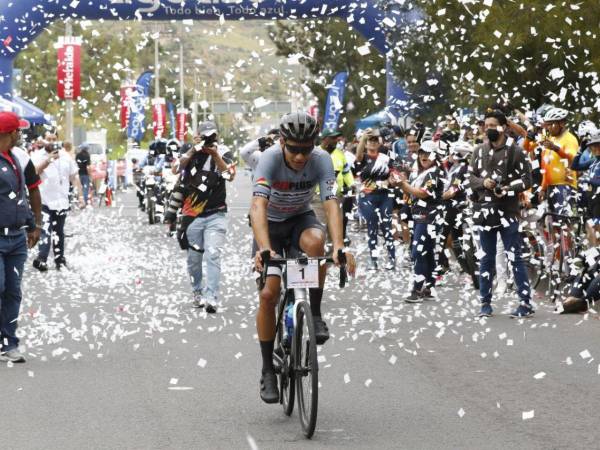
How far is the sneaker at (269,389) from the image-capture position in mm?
8031

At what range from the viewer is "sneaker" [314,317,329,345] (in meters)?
7.62

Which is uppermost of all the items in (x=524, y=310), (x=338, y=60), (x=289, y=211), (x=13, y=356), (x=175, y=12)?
(x=175, y=12)

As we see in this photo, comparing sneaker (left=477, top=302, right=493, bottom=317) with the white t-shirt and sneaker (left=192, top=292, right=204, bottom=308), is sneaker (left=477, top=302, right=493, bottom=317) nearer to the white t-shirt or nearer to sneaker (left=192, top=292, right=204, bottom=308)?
sneaker (left=192, top=292, right=204, bottom=308)

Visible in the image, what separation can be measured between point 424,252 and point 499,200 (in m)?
2.10

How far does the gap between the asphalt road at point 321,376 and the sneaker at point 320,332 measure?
506 millimetres

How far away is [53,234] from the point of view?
19734 mm

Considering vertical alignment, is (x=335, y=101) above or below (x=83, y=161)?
above

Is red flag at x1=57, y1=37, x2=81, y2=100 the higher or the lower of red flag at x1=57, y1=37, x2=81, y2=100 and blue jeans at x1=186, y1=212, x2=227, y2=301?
the higher

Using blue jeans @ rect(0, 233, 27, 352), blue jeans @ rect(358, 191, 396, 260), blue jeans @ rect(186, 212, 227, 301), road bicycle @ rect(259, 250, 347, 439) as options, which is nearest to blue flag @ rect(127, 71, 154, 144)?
blue jeans @ rect(358, 191, 396, 260)

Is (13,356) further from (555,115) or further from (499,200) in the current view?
(555,115)

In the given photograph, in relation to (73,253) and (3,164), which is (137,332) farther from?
(73,253)

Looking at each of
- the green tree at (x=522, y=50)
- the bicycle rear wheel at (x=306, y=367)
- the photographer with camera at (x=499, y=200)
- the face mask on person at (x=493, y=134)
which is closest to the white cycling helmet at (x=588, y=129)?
the photographer with camera at (x=499, y=200)

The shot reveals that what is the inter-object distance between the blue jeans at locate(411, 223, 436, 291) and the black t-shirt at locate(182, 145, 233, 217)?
2.29 metres

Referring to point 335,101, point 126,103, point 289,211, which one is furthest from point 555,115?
point 126,103
